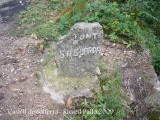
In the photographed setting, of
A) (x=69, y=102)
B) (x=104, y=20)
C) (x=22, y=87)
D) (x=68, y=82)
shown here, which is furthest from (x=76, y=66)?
(x=104, y=20)

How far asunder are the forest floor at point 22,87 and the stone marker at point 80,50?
54cm

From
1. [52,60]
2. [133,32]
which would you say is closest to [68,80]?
[52,60]

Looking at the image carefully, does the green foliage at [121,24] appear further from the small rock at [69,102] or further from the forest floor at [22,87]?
the small rock at [69,102]

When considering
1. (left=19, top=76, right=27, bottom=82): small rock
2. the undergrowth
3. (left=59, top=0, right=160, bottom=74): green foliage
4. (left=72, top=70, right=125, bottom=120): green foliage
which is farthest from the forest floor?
(left=59, top=0, right=160, bottom=74): green foliage

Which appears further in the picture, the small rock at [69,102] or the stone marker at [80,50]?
the small rock at [69,102]

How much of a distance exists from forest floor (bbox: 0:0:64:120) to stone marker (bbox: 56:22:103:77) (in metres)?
0.54

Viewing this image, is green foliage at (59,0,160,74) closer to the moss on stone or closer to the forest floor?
the forest floor

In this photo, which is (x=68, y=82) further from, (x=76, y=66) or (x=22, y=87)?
(x=22, y=87)

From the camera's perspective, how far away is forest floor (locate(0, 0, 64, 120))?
402cm

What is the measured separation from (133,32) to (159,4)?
6.93 ft

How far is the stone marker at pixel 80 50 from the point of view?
A: 155 inches

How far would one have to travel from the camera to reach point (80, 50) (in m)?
4.11

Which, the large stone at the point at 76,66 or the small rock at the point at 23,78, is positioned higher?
the large stone at the point at 76,66

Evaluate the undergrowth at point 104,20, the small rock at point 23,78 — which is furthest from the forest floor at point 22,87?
the undergrowth at point 104,20
